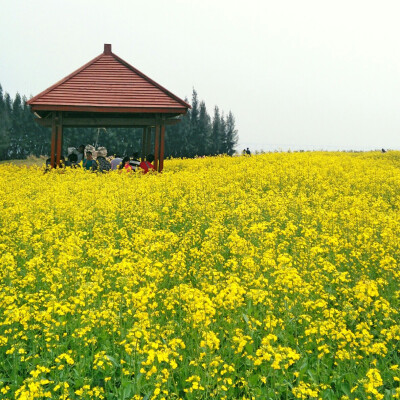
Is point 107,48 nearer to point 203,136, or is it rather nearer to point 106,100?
point 106,100

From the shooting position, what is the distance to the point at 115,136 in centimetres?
6712

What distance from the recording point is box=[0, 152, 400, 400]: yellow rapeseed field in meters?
4.15

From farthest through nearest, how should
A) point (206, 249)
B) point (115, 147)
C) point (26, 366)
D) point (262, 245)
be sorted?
point (115, 147), point (262, 245), point (206, 249), point (26, 366)

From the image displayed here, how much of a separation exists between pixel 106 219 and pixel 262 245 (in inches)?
131

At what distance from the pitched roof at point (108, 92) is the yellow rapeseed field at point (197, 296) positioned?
5.43m

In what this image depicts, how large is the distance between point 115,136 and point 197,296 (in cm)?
6482

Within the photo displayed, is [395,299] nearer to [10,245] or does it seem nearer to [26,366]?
[26,366]

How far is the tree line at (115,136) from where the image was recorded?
64875 mm

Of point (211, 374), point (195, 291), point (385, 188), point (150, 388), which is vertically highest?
point (385, 188)

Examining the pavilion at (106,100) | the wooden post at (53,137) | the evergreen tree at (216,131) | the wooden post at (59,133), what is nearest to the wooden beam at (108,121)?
the pavilion at (106,100)

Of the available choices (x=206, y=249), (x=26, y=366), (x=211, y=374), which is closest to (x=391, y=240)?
(x=206, y=249)

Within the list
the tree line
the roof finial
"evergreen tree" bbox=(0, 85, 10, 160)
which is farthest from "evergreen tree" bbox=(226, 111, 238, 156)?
the roof finial

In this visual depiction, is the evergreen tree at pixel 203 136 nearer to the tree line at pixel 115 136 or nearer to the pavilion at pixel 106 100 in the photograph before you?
the tree line at pixel 115 136

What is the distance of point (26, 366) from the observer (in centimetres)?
460
